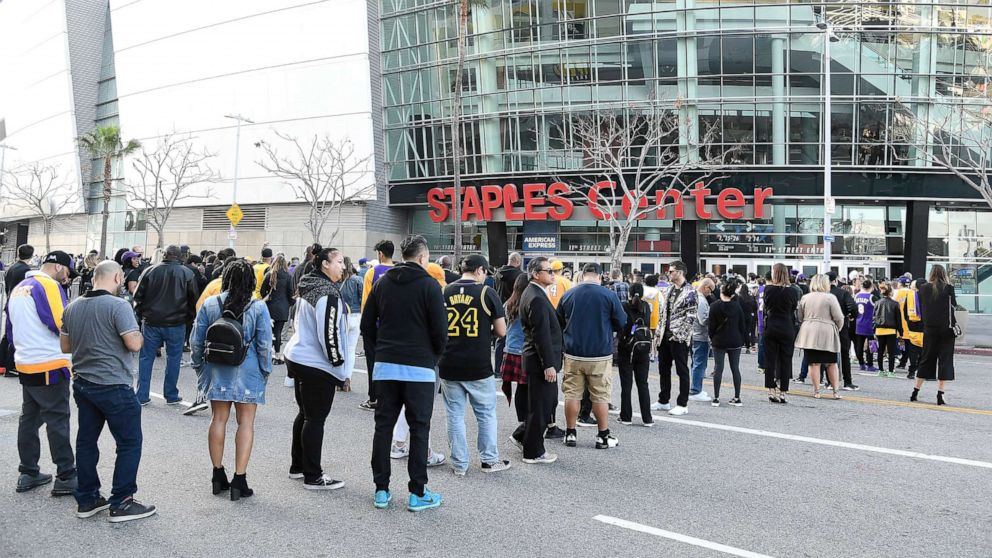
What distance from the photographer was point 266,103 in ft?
130

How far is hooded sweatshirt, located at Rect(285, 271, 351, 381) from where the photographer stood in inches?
225

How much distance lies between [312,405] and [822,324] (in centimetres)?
792

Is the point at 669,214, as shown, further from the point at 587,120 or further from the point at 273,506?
the point at 273,506

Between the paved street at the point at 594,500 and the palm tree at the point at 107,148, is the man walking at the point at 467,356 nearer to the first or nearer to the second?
the paved street at the point at 594,500

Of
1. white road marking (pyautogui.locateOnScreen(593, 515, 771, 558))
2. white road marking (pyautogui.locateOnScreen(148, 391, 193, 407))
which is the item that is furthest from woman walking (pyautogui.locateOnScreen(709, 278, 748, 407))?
white road marking (pyautogui.locateOnScreen(148, 391, 193, 407))

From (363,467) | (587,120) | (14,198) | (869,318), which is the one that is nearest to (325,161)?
(587,120)

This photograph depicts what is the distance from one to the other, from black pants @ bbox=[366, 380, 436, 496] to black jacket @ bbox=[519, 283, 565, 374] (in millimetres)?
1706

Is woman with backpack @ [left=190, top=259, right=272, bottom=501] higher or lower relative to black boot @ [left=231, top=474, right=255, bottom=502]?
higher

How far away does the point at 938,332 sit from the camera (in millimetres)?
10125

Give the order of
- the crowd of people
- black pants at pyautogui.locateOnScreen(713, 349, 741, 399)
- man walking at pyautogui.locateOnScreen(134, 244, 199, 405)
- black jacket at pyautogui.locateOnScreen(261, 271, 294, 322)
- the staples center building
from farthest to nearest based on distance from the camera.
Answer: the staples center building < black jacket at pyautogui.locateOnScreen(261, 271, 294, 322) < black pants at pyautogui.locateOnScreen(713, 349, 741, 399) < man walking at pyautogui.locateOnScreen(134, 244, 199, 405) < the crowd of people

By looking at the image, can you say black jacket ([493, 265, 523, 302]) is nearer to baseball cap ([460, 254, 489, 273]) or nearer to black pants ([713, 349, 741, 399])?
black pants ([713, 349, 741, 399])

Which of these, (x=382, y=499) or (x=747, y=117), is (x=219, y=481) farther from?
(x=747, y=117)

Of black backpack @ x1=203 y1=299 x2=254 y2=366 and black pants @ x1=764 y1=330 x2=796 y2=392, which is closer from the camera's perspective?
black backpack @ x1=203 y1=299 x2=254 y2=366

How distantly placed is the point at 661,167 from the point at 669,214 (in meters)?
2.62
